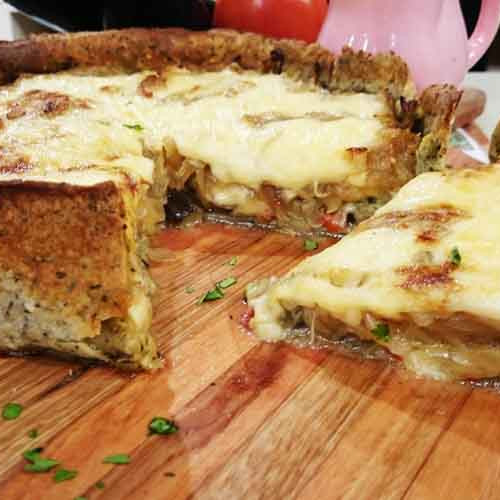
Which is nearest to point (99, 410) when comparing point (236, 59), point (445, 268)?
point (445, 268)

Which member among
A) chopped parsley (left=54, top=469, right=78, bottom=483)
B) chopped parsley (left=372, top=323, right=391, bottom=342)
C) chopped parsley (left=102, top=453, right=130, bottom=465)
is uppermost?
chopped parsley (left=372, top=323, right=391, bottom=342)

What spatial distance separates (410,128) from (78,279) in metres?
1.56

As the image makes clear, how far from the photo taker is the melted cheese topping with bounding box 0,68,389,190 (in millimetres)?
2412

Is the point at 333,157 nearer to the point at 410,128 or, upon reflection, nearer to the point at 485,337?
the point at 410,128

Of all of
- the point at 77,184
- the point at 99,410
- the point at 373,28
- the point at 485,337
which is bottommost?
the point at 99,410

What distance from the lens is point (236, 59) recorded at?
3.18 m

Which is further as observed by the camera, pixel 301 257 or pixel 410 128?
pixel 410 128

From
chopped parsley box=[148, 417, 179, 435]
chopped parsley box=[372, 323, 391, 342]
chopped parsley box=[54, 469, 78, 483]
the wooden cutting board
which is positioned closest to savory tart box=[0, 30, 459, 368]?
the wooden cutting board

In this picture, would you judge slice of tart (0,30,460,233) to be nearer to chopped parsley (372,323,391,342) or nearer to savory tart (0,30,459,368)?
savory tart (0,30,459,368)

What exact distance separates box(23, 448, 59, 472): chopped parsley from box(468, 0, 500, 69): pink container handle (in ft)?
9.36

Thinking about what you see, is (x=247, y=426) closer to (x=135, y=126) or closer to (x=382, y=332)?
(x=382, y=332)

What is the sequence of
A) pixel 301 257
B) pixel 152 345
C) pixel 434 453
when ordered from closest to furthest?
pixel 434 453, pixel 152 345, pixel 301 257

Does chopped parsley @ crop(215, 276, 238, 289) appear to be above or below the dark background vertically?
below

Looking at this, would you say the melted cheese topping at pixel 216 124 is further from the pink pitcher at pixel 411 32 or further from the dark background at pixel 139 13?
the dark background at pixel 139 13
